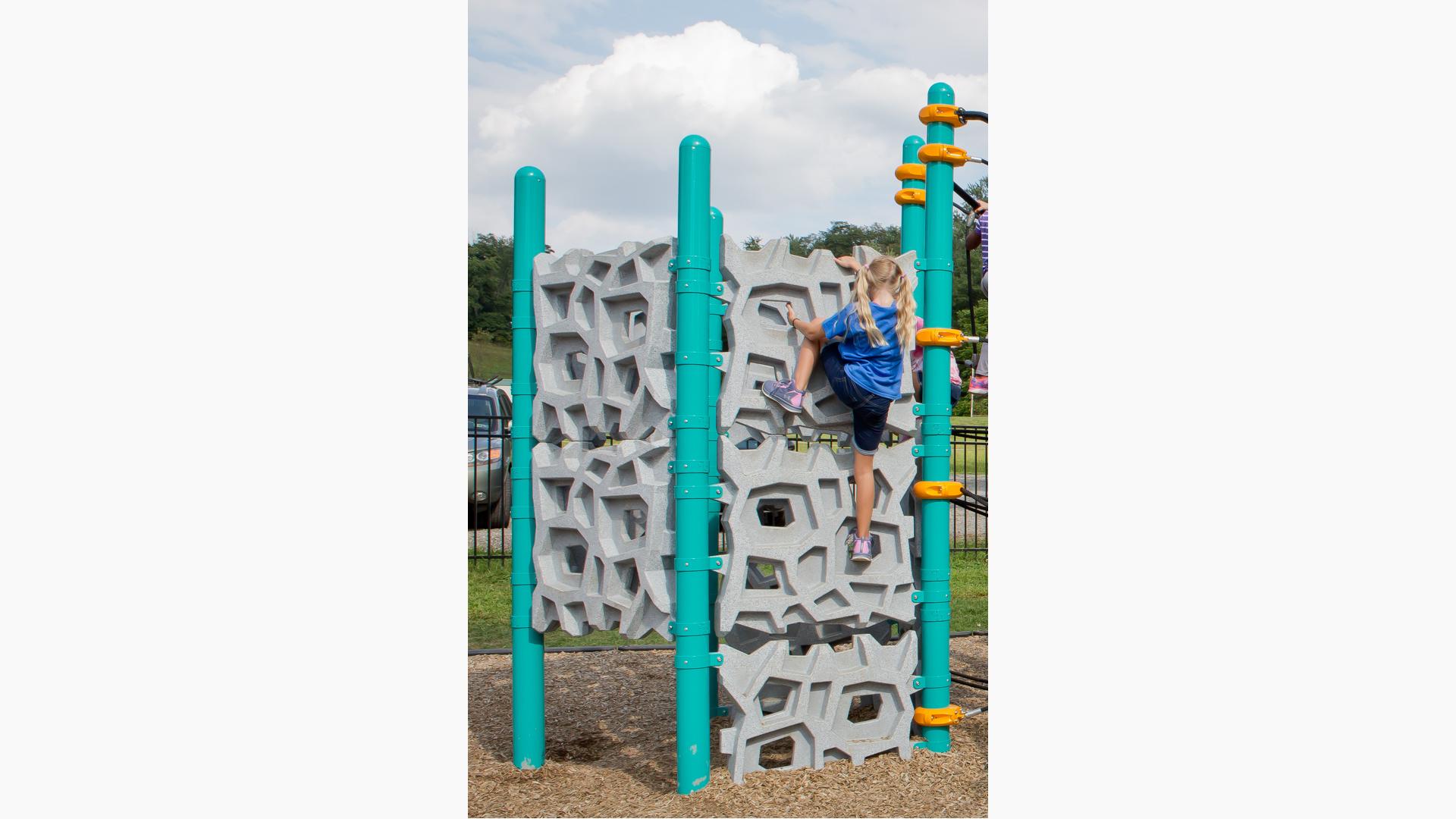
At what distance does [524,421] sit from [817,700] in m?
2.08

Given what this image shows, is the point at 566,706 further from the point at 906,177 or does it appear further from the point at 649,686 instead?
the point at 906,177

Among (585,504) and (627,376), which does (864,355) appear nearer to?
(627,376)

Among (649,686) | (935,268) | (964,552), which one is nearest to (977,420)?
(964,552)

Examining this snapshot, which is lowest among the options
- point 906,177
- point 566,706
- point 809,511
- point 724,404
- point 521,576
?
point 566,706

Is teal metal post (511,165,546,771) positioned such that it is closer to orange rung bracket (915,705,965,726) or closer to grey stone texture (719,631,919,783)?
grey stone texture (719,631,919,783)

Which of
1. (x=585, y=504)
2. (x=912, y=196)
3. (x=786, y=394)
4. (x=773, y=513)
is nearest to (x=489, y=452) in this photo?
(x=773, y=513)

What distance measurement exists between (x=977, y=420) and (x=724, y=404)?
17.2 m

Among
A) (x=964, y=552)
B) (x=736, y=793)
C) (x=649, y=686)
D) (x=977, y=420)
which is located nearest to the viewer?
(x=736, y=793)

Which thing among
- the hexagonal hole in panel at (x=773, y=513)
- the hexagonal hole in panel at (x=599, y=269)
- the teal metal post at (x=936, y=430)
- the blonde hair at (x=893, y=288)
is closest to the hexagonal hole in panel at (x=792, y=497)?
the hexagonal hole in panel at (x=773, y=513)

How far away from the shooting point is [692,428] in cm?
478

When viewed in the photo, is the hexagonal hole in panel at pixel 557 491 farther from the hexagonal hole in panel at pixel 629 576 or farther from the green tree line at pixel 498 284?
the green tree line at pixel 498 284

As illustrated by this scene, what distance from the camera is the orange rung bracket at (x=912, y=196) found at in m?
5.66

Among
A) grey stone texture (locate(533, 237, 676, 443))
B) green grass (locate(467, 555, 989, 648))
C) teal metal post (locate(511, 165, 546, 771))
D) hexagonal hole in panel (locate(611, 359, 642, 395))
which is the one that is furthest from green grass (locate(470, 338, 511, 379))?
hexagonal hole in panel (locate(611, 359, 642, 395))

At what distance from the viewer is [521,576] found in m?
5.52
